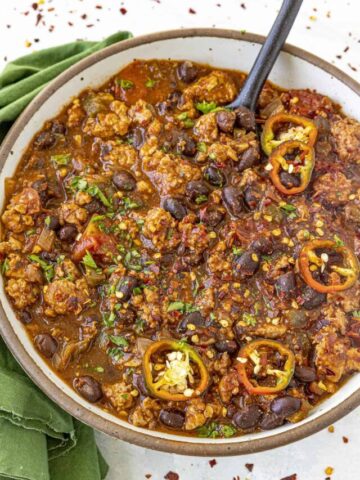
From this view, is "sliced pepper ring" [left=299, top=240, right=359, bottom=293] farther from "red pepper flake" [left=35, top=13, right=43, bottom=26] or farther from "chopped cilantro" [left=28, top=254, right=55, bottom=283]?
"red pepper flake" [left=35, top=13, right=43, bottom=26]

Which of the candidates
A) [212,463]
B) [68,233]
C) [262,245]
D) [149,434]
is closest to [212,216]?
[262,245]

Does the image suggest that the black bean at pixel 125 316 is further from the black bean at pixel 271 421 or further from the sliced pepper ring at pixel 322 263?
the sliced pepper ring at pixel 322 263

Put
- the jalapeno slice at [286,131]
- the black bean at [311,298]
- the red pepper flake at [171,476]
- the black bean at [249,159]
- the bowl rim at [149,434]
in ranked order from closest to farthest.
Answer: the bowl rim at [149,434], the black bean at [311,298], the black bean at [249,159], the jalapeno slice at [286,131], the red pepper flake at [171,476]

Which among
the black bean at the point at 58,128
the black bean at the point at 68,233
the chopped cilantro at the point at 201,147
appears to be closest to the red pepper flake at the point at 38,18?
the black bean at the point at 58,128

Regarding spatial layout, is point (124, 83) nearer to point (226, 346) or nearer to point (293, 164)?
point (293, 164)

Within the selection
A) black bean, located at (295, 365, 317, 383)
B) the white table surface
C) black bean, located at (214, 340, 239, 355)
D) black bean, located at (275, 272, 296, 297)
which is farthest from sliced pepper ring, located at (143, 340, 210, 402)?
the white table surface

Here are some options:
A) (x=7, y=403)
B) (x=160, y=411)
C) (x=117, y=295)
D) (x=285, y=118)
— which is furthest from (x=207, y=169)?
(x=7, y=403)
